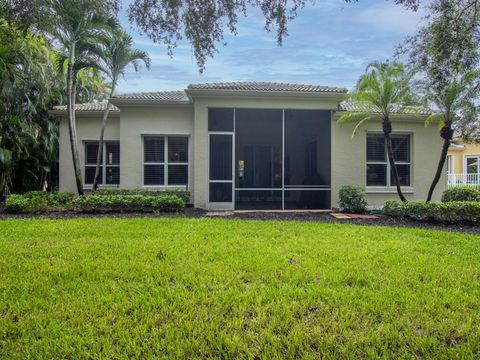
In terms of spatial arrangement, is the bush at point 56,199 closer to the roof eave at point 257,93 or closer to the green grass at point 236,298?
the green grass at point 236,298

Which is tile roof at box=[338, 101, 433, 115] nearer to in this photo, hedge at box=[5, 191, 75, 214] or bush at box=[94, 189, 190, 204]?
bush at box=[94, 189, 190, 204]

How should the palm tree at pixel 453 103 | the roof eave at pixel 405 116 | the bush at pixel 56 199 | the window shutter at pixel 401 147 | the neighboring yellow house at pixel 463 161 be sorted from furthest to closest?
the neighboring yellow house at pixel 463 161 < the window shutter at pixel 401 147 < the roof eave at pixel 405 116 < the bush at pixel 56 199 < the palm tree at pixel 453 103

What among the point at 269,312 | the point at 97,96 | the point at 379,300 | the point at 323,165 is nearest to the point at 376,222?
the point at 323,165

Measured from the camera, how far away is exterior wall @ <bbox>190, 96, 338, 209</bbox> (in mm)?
12828

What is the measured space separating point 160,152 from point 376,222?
8565 mm

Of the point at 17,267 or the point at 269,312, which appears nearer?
the point at 269,312

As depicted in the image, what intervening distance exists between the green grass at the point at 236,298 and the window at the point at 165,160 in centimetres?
656

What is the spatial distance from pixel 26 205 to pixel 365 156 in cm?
1251

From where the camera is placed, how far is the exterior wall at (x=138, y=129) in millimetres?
13648

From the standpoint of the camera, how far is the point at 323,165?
1391 cm

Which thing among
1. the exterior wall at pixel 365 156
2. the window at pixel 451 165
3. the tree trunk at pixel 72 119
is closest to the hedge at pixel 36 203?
the tree trunk at pixel 72 119

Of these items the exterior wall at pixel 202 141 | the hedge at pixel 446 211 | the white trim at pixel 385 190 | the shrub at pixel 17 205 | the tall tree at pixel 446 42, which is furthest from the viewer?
the white trim at pixel 385 190

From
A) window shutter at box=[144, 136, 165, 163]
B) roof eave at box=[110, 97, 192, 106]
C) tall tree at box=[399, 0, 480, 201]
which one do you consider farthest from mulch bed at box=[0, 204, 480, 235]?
tall tree at box=[399, 0, 480, 201]

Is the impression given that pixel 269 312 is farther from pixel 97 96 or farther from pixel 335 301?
pixel 97 96
